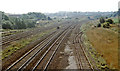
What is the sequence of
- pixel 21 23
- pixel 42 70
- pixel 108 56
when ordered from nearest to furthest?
pixel 42 70, pixel 108 56, pixel 21 23

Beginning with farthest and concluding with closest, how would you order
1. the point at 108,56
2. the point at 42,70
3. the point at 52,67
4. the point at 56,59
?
the point at 108,56 → the point at 56,59 → the point at 52,67 → the point at 42,70

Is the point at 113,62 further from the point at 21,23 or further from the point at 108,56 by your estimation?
the point at 21,23

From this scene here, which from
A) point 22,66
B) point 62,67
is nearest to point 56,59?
point 62,67

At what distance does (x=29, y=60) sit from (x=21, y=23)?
43139mm

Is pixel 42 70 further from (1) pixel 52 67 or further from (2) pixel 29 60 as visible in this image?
(2) pixel 29 60

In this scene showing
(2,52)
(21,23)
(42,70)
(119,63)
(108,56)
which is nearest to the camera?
(42,70)

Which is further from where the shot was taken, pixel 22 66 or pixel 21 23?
pixel 21 23

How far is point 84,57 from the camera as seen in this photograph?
56.2 feet

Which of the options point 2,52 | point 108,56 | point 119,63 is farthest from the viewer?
point 2,52

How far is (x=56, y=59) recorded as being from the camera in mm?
16453

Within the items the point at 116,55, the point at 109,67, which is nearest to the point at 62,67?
the point at 109,67

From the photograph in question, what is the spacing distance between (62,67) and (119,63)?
7558mm

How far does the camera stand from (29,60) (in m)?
15.9

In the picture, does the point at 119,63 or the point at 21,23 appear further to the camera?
the point at 21,23
